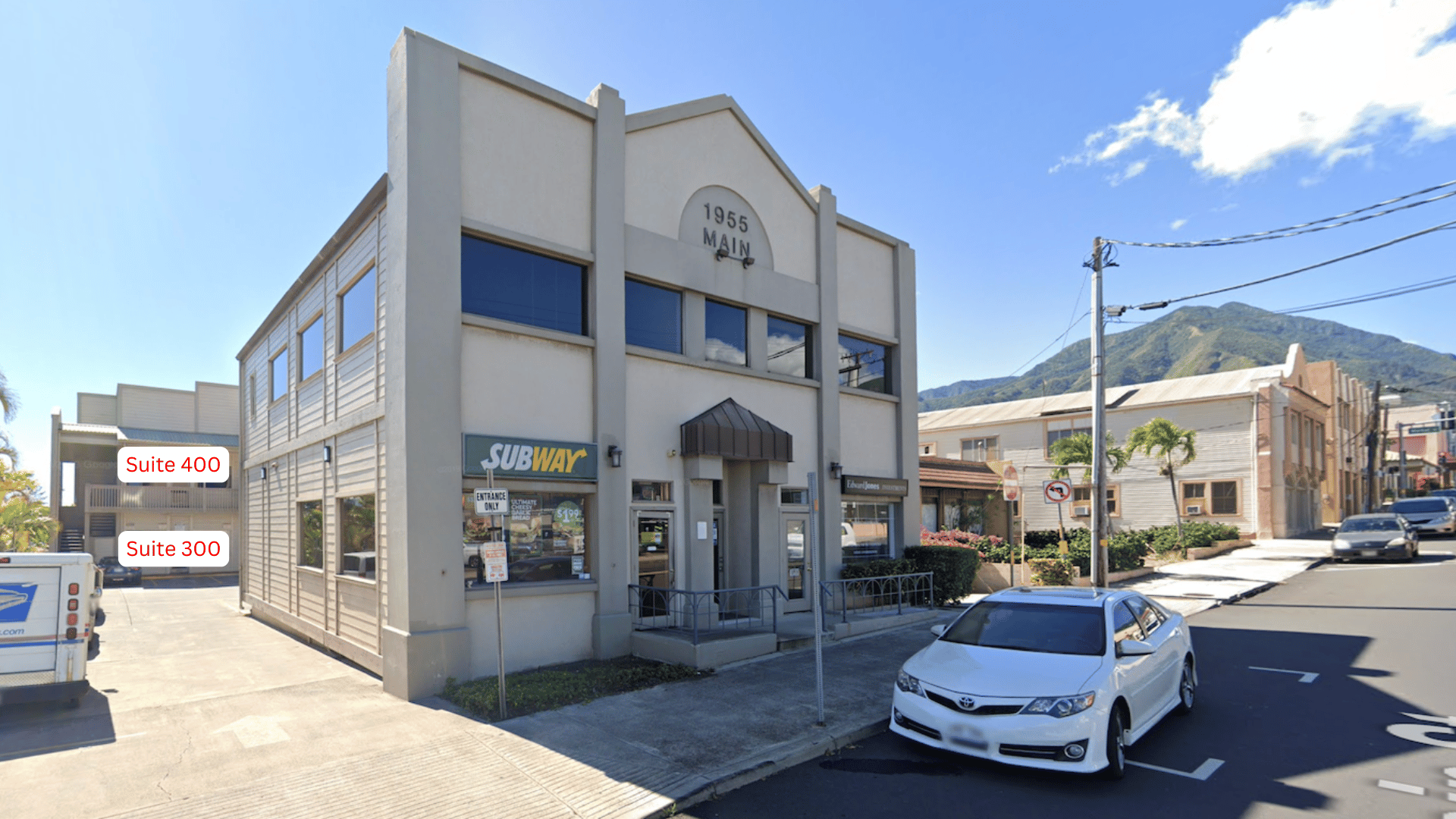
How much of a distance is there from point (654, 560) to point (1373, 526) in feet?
87.2

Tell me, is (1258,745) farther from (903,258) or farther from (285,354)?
(285,354)

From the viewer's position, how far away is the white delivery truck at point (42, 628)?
8961mm

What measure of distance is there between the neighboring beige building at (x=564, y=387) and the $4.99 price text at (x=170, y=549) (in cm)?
366

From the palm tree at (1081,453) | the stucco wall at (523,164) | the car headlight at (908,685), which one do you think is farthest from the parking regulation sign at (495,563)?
the palm tree at (1081,453)

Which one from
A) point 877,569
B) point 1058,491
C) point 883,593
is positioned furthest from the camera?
point 1058,491

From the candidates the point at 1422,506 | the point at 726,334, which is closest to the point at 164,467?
the point at 726,334

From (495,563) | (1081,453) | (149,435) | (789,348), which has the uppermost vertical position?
(789,348)

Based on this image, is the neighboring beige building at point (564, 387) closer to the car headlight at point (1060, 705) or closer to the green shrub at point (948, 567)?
the green shrub at point (948, 567)

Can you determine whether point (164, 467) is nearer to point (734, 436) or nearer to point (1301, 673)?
point (734, 436)

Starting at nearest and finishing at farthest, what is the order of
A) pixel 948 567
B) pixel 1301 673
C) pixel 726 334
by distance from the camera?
pixel 1301 673, pixel 726 334, pixel 948 567

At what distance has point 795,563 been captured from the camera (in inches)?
578

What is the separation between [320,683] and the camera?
10859 mm

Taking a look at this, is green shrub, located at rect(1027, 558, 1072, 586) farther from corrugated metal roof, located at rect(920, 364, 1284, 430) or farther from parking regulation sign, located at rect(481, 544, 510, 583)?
corrugated metal roof, located at rect(920, 364, 1284, 430)

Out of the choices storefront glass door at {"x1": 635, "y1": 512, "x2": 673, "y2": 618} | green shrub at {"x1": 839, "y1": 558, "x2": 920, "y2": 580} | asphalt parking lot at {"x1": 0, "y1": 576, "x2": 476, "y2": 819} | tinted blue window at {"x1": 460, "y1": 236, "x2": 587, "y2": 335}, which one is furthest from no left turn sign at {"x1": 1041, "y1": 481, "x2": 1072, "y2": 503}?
asphalt parking lot at {"x1": 0, "y1": 576, "x2": 476, "y2": 819}
